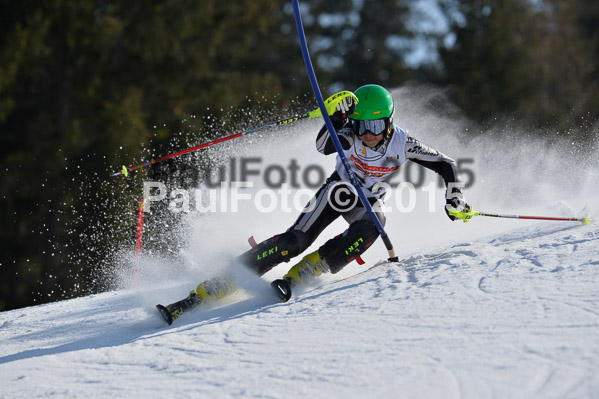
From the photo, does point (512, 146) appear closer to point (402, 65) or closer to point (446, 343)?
point (446, 343)

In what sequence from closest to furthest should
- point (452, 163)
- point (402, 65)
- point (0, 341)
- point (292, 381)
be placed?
point (292, 381), point (0, 341), point (452, 163), point (402, 65)

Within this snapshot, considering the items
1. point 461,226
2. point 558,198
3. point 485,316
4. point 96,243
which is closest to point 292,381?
point 485,316

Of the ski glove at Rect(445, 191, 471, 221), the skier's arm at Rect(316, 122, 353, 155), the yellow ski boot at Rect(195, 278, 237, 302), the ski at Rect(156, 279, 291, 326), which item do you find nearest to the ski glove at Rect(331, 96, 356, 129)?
the skier's arm at Rect(316, 122, 353, 155)

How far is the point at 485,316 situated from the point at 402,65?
74.1ft

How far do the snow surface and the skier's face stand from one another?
0.87 meters

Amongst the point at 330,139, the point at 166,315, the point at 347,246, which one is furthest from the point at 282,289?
the point at 330,139

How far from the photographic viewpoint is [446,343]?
312 centimetres

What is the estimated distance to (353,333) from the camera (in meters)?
Answer: 3.48

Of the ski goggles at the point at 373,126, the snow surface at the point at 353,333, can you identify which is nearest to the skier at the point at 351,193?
the ski goggles at the point at 373,126

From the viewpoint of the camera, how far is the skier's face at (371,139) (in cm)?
480

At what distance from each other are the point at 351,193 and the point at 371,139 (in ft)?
1.46

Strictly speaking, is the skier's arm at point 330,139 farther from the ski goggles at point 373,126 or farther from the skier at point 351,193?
the ski goggles at point 373,126

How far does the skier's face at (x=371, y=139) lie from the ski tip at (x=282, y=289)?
46.8 inches

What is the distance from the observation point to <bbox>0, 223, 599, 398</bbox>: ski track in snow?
111 inches
